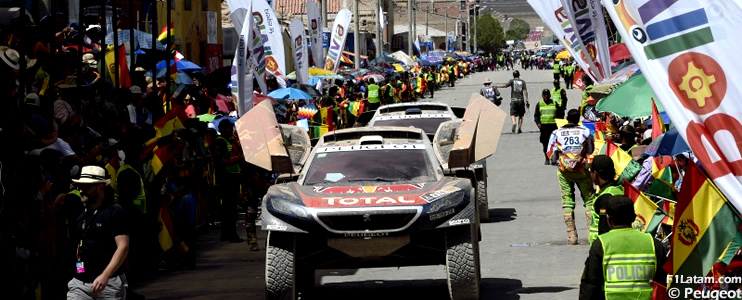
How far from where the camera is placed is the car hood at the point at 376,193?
1181cm

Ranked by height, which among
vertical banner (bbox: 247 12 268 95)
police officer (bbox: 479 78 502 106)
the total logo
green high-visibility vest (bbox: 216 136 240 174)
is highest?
vertical banner (bbox: 247 12 268 95)

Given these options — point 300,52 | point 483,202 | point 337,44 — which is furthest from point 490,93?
point 483,202

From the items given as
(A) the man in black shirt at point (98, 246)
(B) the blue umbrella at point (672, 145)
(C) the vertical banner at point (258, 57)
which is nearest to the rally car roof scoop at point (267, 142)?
(B) the blue umbrella at point (672, 145)

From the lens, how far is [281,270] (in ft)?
38.4

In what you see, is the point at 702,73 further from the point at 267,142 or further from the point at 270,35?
the point at 270,35

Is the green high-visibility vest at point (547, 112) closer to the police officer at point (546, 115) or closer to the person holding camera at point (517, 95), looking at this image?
the police officer at point (546, 115)

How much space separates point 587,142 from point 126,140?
5.94 meters

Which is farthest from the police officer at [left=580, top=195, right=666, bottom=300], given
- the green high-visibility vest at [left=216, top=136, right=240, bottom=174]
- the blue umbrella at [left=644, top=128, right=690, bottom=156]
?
the green high-visibility vest at [left=216, top=136, right=240, bottom=174]

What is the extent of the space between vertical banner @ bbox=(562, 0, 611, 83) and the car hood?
26.1 feet

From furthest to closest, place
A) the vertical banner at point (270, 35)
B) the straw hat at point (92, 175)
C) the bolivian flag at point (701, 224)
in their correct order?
the vertical banner at point (270, 35)
the straw hat at point (92, 175)
the bolivian flag at point (701, 224)

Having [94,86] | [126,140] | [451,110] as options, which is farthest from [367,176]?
[451,110]

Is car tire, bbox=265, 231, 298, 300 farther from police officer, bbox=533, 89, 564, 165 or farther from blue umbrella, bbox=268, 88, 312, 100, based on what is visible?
police officer, bbox=533, 89, 564, 165

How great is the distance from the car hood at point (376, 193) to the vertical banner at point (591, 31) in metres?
7.95

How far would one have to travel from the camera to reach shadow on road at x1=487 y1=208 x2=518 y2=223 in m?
19.2
